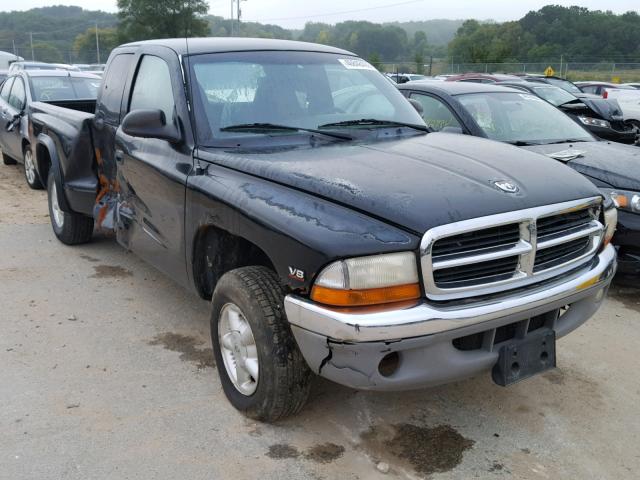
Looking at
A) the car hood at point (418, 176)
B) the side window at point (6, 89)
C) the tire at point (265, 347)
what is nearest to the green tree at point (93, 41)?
the side window at point (6, 89)

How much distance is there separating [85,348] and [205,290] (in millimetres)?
1003

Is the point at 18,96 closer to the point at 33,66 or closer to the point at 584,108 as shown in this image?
the point at 584,108

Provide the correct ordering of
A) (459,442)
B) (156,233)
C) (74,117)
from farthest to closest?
(74,117), (156,233), (459,442)

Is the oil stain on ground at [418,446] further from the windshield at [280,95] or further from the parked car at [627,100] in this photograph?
the parked car at [627,100]

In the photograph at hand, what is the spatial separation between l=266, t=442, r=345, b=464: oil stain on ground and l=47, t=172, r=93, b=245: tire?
389 centimetres

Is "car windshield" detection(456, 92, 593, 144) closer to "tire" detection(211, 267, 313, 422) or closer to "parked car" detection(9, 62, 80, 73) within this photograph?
"tire" detection(211, 267, 313, 422)

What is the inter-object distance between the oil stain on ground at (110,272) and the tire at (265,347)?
2.55 metres

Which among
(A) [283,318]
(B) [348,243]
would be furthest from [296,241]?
(A) [283,318]

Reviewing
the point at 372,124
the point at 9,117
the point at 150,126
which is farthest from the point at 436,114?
the point at 9,117

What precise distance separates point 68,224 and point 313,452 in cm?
412

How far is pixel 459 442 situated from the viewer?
3172 millimetres

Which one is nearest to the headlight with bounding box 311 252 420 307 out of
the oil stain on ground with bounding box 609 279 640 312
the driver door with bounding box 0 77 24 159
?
the oil stain on ground with bounding box 609 279 640 312

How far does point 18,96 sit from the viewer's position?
30.7ft

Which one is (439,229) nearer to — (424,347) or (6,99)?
(424,347)
